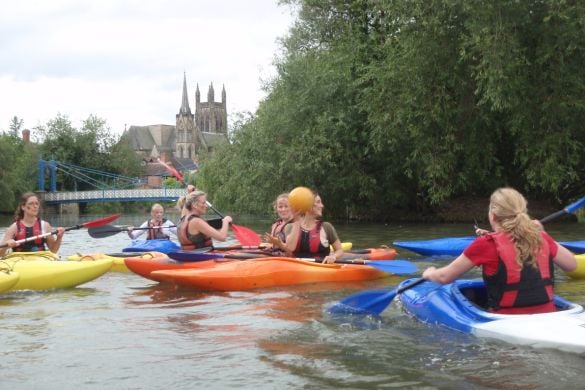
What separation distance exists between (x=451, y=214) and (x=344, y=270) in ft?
51.2

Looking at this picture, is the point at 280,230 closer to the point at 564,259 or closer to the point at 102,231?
the point at 102,231

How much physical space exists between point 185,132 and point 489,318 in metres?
123

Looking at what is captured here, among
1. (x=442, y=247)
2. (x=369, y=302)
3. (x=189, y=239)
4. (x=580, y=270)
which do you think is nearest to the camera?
(x=369, y=302)

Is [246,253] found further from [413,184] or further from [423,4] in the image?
[413,184]

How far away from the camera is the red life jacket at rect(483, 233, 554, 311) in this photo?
14.8 feet

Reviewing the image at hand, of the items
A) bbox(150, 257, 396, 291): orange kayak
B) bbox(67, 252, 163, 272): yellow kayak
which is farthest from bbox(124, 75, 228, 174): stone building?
bbox(150, 257, 396, 291): orange kayak

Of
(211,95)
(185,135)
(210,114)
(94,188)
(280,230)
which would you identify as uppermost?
(211,95)

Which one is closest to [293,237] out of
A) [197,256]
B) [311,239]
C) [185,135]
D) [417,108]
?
[311,239]

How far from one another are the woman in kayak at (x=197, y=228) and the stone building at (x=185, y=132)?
359ft

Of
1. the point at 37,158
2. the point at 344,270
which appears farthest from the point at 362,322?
the point at 37,158

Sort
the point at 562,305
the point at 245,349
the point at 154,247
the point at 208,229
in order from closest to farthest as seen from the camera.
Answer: the point at 562,305, the point at 245,349, the point at 208,229, the point at 154,247

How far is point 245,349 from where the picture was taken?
16.3ft

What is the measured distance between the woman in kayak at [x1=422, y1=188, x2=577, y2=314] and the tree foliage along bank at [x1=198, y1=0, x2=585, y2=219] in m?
12.1

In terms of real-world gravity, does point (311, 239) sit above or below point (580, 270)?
above
